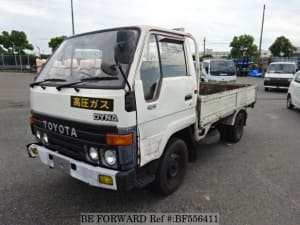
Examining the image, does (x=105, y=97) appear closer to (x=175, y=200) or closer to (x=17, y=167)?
(x=175, y=200)

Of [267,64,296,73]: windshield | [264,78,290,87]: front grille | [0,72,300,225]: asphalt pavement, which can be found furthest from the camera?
[267,64,296,73]: windshield

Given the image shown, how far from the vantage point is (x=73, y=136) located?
8.07 feet

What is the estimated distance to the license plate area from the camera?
252 centimetres

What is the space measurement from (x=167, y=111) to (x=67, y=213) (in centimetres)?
169

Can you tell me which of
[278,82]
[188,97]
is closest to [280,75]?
[278,82]

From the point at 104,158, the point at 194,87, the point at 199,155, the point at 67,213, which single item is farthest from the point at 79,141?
the point at 199,155

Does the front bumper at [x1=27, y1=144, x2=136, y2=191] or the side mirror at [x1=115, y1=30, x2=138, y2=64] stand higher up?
the side mirror at [x1=115, y1=30, x2=138, y2=64]

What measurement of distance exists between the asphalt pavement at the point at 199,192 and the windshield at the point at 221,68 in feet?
32.1

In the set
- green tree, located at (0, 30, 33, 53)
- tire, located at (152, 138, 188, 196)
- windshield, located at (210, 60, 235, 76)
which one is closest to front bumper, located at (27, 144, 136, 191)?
tire, located at (152, 138, 188, 196)

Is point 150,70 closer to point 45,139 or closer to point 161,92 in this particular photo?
point 161,92

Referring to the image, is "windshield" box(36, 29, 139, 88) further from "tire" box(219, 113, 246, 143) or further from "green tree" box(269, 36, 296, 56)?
"green tree" box(269, 36, 296, 56)

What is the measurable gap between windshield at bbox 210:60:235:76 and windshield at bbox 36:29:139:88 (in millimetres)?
12276

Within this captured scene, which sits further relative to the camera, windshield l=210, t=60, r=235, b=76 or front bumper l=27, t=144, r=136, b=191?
windshield l=210, t=60, r=235, b=76

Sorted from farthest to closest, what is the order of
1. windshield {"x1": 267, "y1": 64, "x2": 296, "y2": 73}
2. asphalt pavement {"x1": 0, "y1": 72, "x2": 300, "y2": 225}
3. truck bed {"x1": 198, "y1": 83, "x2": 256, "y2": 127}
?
windshield {"x1": 267, "y1": 64, "x2": 296, "y2": 73} < truck bed {"x1": 198, "y1": 83, "x2": 256, "y2": 127} < asphalt pavement {"x1": 0, "y1": 72, "x2": 300, "y2": 225}
